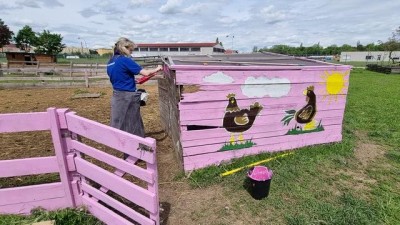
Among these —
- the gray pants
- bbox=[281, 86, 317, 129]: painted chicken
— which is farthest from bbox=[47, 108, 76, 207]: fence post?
bbox=[281, 86, 317, 129]: painted chicken

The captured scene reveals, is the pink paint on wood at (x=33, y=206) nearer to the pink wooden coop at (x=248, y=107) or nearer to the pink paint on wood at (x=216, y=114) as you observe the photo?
the pink wooden coop at (x=248, y=107)

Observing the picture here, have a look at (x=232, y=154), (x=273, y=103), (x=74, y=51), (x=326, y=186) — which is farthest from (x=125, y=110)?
(x=74, y=51)

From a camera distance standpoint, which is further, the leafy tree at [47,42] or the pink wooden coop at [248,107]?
the leafy tree at [47,42]

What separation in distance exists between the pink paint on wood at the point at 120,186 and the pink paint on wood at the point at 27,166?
291 millimetres

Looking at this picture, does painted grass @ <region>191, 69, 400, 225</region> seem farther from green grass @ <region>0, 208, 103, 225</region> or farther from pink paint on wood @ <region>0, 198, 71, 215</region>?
pink paint on wood @ <region>0, 198, 71, 215</region>

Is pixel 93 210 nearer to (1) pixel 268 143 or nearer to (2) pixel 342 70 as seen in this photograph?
(1) pixel 268 143

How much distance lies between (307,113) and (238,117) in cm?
147

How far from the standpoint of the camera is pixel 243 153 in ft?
15.7

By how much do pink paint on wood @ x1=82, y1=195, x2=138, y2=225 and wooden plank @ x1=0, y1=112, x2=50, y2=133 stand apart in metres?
0.98

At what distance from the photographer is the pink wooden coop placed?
4.26 meters

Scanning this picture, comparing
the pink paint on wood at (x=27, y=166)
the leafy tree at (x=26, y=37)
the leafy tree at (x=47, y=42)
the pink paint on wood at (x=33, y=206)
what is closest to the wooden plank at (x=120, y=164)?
the pink paint on wood at (x=27, y=166)

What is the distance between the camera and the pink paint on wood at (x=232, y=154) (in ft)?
14.5

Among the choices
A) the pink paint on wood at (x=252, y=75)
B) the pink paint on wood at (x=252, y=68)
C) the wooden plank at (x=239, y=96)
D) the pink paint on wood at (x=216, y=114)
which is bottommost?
the pink paint on wood at (x=216, y=114)

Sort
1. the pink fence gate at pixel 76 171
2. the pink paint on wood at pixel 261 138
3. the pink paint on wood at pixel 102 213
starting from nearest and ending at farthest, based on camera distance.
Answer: the pink fence gate at pixel 76 171 < the pink paint on wood at pixel 102 213 < the pink paint on wood at pixel 261 138
